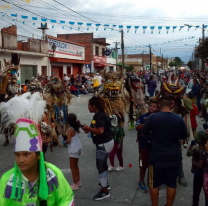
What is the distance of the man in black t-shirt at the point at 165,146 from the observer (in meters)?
3.37

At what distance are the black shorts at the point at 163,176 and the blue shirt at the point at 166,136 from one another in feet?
0.28

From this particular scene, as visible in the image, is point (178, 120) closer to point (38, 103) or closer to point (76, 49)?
point (38, 103)

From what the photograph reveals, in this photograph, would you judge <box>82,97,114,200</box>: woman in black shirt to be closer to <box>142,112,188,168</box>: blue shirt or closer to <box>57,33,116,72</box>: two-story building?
<box>142,112,188,168</box>: blue shirt

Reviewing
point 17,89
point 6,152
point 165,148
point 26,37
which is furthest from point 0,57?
point 165,148

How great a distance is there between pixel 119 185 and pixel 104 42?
39857mm

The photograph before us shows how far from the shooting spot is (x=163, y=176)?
11.6 ft

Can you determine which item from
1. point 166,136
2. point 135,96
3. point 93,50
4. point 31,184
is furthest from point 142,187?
point 93,50

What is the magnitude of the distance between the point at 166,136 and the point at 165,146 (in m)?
0.14

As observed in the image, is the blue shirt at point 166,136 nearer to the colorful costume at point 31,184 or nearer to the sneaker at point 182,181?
the sneaker at point 182,181

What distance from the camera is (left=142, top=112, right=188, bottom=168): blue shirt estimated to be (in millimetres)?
3363

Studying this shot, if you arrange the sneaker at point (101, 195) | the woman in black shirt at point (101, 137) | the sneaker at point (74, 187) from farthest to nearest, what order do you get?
the sneaker at point (74, 187)
the sneaker at point (101, 195)
the woman in black shirt at point (101, 137)

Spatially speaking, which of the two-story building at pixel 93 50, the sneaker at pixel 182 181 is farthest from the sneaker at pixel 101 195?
the two-story building at pixel 93 50

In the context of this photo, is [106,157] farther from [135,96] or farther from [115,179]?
[135,96]

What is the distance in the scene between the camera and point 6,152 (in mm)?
6828
